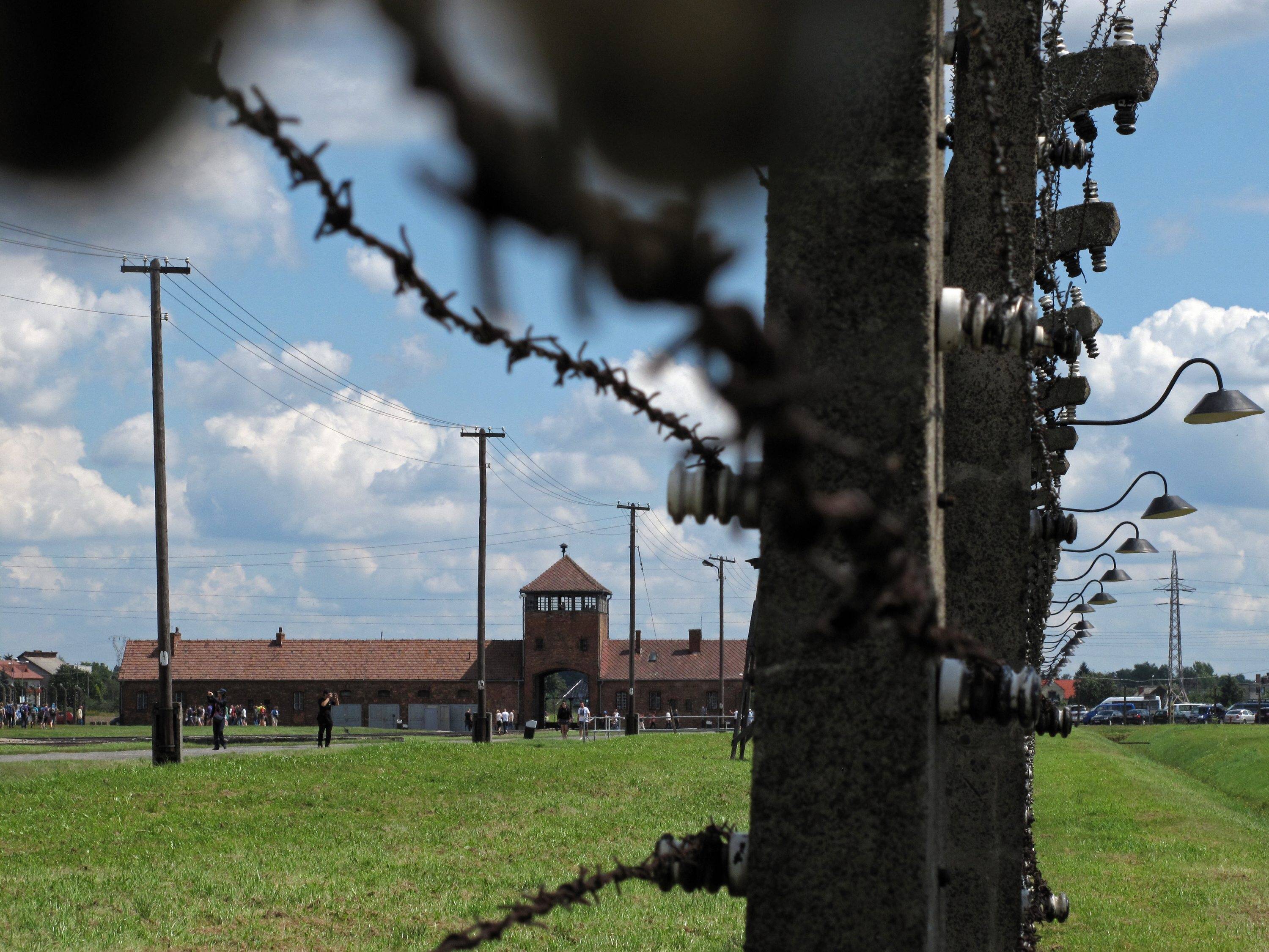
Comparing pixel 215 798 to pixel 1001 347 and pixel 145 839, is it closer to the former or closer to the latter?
pixel 145 839

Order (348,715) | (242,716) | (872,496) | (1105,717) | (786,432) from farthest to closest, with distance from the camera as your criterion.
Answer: (1105,717) < (348,715) < (242,716) < (872,496) < (786,432)

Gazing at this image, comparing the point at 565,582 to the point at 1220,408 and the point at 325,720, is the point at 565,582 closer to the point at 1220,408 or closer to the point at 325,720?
the point at 325,720

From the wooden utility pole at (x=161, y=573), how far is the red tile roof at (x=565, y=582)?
49716 mm

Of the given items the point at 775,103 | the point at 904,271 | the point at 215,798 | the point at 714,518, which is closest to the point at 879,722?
the point at 714,518

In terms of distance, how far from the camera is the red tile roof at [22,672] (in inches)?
4784

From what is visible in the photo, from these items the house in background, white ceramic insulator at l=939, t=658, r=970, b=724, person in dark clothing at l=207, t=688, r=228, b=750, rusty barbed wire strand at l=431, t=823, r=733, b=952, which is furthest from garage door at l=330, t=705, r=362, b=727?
white ceramic insulator at l=939, t=658, r=970, b=724

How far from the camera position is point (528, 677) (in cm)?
7050

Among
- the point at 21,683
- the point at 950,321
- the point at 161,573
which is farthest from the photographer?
the point at 21,683

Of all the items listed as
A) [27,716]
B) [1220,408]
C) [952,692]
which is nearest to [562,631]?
[27,716]

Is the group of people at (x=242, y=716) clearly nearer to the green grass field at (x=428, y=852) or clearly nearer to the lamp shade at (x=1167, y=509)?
the green grass field at (x=428, y=852)

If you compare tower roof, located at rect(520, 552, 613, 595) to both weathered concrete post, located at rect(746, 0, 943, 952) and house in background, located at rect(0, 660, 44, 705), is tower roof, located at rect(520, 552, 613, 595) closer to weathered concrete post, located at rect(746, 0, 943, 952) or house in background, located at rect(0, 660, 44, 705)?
house in background, located at rect(0, 660, 44, 705)

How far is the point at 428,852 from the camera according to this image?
38.8 feet

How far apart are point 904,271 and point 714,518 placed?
1.69ft

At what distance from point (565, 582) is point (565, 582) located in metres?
0.02
